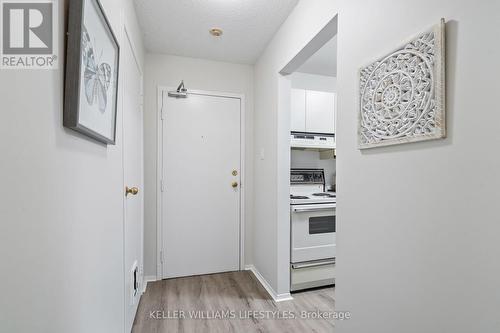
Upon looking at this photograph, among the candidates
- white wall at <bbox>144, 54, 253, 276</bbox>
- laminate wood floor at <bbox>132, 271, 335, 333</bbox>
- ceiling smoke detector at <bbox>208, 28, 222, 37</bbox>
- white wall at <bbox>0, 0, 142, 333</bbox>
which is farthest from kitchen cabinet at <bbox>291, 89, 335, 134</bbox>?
white wall at <bbox>0, 0, 142, 333</bbox>

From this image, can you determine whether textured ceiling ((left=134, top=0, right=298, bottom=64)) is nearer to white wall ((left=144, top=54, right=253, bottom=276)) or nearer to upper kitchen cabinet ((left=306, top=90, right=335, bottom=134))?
white wall ((left=144, top=54, right=253, bottom=276))

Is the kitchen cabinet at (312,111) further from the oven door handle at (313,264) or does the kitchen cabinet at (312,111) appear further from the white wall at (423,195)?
the oven door handle at (313,264)

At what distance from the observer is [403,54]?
0.93 metres

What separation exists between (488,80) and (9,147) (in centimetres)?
122

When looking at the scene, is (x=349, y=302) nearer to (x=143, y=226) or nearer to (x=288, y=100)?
(x=288, y=100)

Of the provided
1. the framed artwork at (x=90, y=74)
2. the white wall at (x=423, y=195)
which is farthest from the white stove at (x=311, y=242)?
the framed artwork at (x=90, y=74)

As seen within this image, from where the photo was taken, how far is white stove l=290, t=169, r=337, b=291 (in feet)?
7.45

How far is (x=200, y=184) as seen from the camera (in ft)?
8.80

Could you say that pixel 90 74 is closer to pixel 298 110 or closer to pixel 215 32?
pixel 215 32

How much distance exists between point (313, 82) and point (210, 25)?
149cm

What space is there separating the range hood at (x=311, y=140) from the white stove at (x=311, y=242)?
0.64 metres

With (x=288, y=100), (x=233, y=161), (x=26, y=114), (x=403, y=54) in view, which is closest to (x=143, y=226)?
(x=233, y=161)

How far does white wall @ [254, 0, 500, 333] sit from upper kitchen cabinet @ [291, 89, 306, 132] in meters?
1.23

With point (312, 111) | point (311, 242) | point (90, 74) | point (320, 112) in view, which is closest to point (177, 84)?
point (312, 111)
